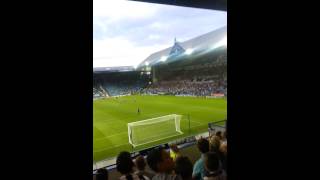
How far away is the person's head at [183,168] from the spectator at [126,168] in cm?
35

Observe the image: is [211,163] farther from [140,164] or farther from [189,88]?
[189,88]

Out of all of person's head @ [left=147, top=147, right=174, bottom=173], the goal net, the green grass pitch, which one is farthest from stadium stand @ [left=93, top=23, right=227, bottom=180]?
the goal net

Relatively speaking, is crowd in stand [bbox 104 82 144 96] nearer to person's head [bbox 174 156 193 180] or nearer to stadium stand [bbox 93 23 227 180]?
stadium stand [bbox 93 23 227 180]

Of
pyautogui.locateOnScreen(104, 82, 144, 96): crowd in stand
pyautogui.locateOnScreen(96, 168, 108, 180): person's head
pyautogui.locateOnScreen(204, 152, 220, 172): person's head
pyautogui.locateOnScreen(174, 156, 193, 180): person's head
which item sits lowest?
pyautogui.locateOnScreen(96, 168, 108, 180): person's head

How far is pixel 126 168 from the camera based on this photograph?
1963 mm

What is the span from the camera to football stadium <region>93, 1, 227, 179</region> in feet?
10.2

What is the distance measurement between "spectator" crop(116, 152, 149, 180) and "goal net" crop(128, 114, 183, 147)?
1.80 metres

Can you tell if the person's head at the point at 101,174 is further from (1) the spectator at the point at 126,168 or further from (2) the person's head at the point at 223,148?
(2) the person's head at the point at 223,148

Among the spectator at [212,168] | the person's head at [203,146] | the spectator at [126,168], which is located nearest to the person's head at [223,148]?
the person's head at [203,146]

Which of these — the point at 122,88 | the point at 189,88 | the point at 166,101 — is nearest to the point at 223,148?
the point at 122,88
